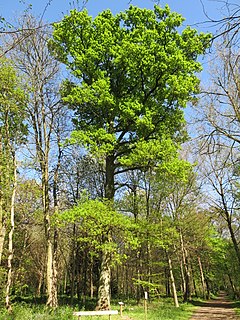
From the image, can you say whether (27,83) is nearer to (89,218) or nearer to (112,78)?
(112,78)

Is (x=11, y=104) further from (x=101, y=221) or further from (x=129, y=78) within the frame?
(x=101, y=221)

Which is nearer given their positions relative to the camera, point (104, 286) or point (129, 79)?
point (104, 286)

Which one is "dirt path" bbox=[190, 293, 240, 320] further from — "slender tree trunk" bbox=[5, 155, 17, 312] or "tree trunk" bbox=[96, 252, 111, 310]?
"slender tree trunk" bbox=[5, 155, 17, 312]

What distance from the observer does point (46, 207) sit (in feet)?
49.8

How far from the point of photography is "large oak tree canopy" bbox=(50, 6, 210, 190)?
13.7 metres

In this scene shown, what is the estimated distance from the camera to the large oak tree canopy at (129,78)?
13.7 meters

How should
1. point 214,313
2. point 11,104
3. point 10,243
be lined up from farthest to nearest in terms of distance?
1. point 214,313
2. point 11,104
3. point 10,243

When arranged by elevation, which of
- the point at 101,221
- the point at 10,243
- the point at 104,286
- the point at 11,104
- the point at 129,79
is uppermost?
the point at 129,79

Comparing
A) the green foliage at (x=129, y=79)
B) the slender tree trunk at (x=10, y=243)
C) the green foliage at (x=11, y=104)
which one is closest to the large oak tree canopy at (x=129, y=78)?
the green foliage at (x=129, y=79)

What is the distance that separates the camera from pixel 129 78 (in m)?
15.0

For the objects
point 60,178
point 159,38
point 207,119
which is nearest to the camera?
point 207,119

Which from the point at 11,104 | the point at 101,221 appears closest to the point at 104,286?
the point at 101,221

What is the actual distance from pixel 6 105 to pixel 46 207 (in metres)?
5.11

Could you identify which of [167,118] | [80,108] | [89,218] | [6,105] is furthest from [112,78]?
[89,218]
